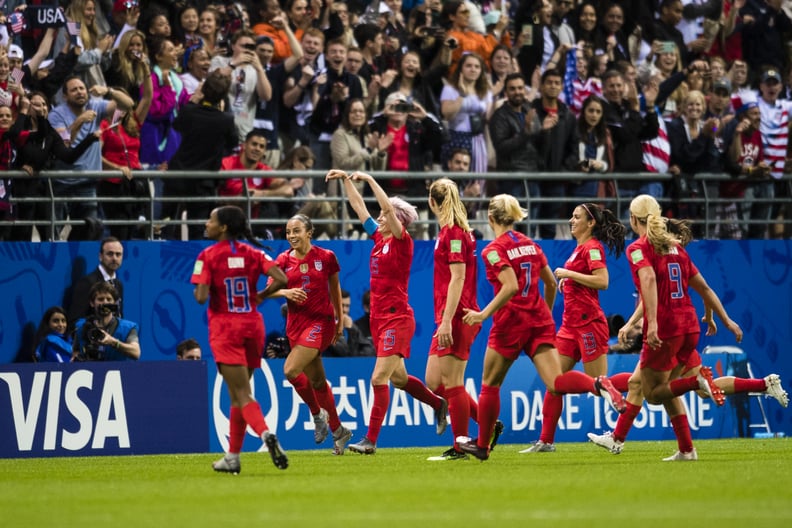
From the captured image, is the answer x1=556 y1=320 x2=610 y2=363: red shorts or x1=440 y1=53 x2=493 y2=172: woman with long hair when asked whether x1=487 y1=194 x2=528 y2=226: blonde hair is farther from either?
x1=440 y1=53 x2=493 y2=172: woman with long hair

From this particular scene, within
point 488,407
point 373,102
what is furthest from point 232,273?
point 373,102

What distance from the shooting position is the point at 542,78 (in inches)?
832

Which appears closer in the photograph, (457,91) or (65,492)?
(65,492)

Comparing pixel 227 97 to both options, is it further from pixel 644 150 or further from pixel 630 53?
pixel 630 53

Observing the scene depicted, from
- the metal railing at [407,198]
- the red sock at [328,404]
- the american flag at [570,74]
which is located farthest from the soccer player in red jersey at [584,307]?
the american flag at [570,74]

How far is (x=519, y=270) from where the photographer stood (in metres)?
13.5

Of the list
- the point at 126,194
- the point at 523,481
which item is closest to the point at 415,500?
the point at 523,481

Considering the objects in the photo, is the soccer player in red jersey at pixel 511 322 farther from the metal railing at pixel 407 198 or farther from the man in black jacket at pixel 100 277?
the man in black jacket at pixel 100 277

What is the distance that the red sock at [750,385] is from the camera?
1376cm

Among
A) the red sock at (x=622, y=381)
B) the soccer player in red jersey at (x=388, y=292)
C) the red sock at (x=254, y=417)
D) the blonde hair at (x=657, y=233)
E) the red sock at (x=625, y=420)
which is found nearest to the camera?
the red sock at (x=254, y=417)

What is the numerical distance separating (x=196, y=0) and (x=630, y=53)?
7306 mm

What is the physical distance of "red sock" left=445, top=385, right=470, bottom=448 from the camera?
1374cm

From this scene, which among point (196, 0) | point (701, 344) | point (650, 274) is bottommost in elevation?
point (701, 344)

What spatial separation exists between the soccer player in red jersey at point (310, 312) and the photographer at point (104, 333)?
2.93 meters
